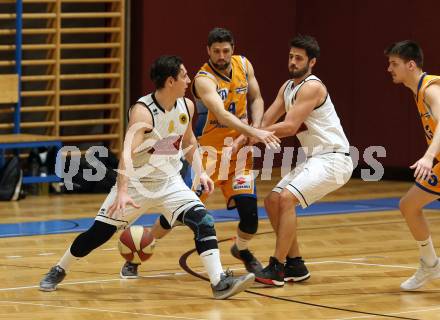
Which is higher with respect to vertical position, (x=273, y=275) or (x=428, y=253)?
(x=428, y=253)

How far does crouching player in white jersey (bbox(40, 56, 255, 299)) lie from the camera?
24.6 feet

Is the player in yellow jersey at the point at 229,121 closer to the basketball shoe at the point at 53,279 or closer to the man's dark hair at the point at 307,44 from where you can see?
the man's dark hair at the point at 307,44

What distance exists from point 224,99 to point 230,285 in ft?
5.86

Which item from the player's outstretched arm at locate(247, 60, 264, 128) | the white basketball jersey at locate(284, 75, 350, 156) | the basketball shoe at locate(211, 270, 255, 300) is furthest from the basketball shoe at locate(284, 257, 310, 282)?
the player's outstretched arm at locate(247, 60, 264, 128)

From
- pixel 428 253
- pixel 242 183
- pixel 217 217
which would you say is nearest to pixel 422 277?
pixel 428 253

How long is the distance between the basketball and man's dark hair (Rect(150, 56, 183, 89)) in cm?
117

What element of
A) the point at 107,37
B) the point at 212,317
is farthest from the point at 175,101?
the point at 107,37

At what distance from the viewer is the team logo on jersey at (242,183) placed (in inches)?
332

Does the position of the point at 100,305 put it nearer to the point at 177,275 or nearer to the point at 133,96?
the point at 177,275

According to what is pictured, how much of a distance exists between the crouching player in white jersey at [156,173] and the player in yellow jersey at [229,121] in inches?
25.0

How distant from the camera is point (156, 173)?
7.71 m

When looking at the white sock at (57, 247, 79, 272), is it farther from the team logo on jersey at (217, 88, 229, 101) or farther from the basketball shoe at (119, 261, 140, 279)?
the team logo on jersey at (217, 88, 229, 101)

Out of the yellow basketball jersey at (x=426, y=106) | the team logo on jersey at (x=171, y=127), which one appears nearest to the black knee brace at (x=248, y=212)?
the team logo on jersey at (x=171, y=127)

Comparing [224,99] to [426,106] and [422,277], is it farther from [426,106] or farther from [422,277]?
[422,277]
